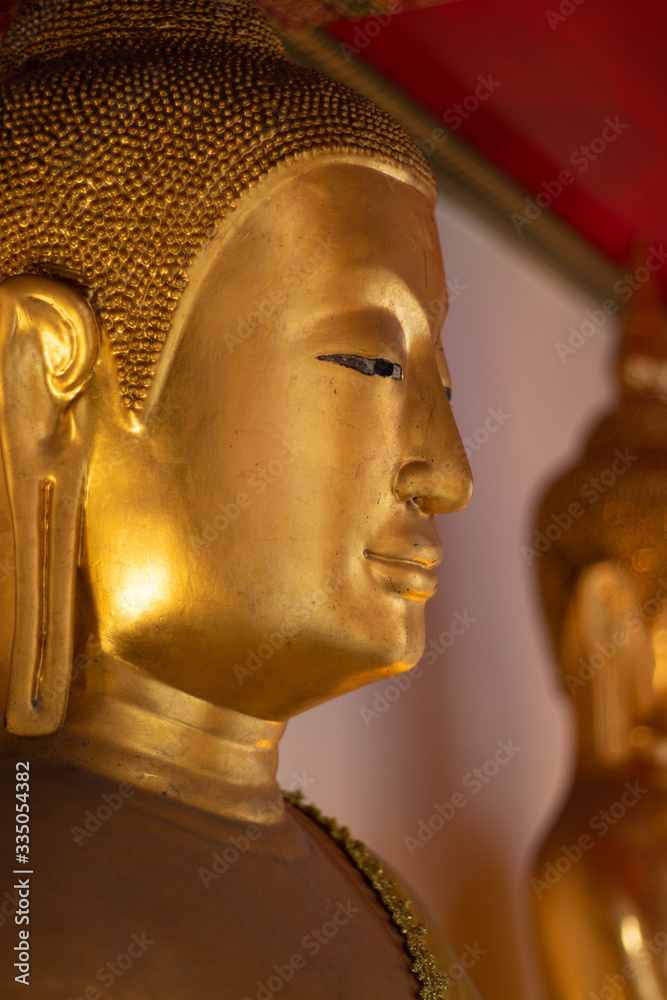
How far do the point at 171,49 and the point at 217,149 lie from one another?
17cm

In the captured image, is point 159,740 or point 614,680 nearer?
point 159,740

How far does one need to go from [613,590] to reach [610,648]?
4.6 inches

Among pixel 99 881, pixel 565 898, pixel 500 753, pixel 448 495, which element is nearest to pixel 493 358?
pixel 500 753

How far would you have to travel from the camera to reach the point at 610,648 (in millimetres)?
2512

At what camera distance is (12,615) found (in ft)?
4.42

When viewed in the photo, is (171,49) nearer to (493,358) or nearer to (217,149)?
(217,149)

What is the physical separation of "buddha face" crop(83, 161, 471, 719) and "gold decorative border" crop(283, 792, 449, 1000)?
27 centimetres

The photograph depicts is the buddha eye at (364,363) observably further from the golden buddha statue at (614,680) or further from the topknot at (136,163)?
the golden buddha statue at (614,680)

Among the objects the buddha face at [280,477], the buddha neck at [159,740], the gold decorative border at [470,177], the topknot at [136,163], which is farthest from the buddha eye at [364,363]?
the gold decorative border at [470,177]

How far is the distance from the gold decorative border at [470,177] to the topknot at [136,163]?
70cm

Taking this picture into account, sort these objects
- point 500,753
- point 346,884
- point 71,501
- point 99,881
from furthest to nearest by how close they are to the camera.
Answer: point 500,753 < point 346,884 < point 71,501 < point 99,881

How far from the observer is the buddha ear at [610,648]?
250cm

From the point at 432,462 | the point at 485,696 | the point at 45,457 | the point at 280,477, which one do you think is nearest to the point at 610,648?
the point at 485,696

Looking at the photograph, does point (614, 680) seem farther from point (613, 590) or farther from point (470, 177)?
point (470, 177)
